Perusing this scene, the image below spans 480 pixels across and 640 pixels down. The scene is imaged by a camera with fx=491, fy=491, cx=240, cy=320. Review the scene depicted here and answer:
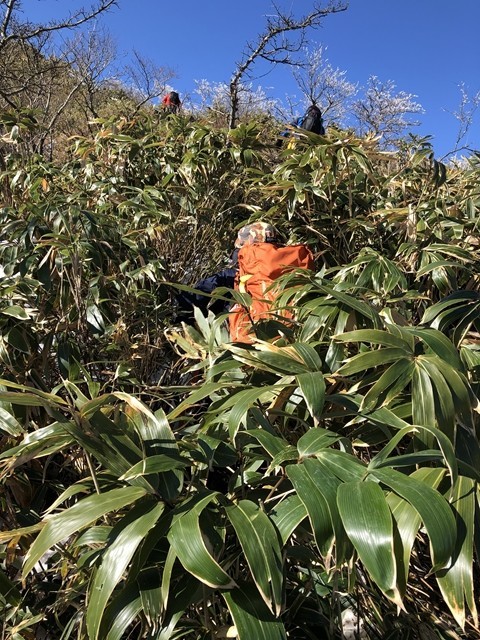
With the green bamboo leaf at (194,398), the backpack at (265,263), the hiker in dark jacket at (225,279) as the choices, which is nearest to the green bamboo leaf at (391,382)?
the green bamboo leaf at (194,398)

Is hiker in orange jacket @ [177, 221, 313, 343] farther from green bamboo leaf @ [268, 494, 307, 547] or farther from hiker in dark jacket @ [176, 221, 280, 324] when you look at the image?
green bamboo leaf @ [268, 494, 307, 547]

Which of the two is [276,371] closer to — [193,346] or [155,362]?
[193,346]

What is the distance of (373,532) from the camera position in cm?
55

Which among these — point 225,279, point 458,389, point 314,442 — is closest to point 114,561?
point 314,442

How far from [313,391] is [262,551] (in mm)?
247

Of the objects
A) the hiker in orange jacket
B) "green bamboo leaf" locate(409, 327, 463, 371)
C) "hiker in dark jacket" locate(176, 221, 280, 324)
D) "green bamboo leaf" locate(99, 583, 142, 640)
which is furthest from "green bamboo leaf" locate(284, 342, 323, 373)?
"hiker in dark jacket" locate(176, 221, 280, 324)

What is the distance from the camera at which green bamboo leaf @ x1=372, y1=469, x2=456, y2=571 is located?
563 mm

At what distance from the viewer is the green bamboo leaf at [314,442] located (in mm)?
692

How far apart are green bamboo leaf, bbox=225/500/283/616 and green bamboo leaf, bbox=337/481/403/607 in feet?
0.33

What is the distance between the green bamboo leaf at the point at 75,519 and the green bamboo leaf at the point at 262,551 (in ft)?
0.46

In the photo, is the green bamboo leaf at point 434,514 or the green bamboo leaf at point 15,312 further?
the green bamboo leaf at point 15,312

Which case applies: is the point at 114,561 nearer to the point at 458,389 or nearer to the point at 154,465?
the point at 154,465

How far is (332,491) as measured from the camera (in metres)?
0.61

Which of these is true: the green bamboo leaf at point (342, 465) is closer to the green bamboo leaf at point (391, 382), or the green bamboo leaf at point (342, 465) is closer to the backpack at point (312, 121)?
the green bamboo leaf at point (391, 382)
